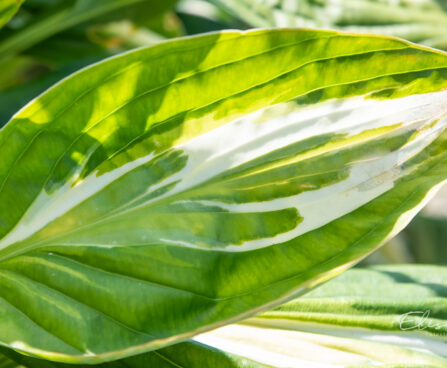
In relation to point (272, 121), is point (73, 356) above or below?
below

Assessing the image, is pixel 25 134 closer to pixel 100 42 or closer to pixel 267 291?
pixel 267 291

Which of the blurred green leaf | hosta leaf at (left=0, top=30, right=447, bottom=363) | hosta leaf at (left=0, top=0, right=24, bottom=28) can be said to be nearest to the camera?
hosta leaf at (left=0, top=30, right=447, bottom=363)

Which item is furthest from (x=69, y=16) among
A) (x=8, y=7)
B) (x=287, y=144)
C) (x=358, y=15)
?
(x=287, y=144)

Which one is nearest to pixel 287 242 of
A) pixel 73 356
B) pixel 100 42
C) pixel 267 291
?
pixel 267 291

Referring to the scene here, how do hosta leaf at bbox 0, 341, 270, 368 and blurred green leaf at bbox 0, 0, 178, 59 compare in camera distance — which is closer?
hosta leaf at bbox 0, 341, 270, 368

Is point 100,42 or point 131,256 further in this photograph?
point 100,42

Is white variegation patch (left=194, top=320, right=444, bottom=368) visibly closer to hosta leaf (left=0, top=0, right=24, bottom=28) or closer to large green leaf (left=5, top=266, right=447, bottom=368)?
large green leaf (left=5, top=266, right=447, bottom=368)

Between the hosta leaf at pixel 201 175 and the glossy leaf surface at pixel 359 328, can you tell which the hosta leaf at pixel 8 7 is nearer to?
the hosta leaf at pixel 201 175

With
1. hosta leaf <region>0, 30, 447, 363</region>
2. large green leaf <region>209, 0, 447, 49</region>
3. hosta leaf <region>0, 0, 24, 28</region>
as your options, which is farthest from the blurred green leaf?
hosta leaf <region>0, 30, 447, 363</region>
